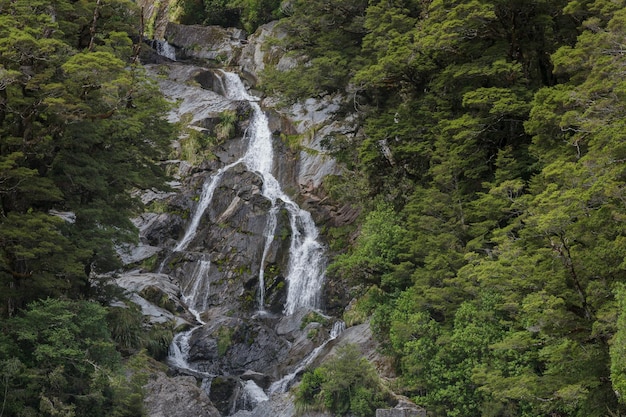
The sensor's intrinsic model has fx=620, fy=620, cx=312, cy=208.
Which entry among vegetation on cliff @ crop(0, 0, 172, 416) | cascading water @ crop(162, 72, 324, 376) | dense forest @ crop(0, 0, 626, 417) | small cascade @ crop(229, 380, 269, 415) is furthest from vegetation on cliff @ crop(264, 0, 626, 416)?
A: vegetation on cliff @ crop(0, 0, 172, 416)

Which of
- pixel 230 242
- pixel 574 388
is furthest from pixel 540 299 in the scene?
pixel 230 242

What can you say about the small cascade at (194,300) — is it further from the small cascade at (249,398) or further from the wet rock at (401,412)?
the wet rock at (401,412)

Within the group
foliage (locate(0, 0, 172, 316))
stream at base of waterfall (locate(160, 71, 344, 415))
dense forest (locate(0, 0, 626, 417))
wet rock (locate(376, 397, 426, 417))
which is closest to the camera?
dense forest (locate(0, 0, 626, 417))

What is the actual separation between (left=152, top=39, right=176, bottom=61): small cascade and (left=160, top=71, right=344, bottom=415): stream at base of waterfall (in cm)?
1127

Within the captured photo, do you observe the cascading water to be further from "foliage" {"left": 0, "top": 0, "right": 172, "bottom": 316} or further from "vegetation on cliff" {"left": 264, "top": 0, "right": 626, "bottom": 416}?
"foliage" {"left": 0, "top": 0, "right": 172, "bottom": 316}

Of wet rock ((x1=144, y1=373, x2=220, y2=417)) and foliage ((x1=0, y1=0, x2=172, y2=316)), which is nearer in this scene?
foliage ((x1=0, y1=0, x2=172, y2=316))

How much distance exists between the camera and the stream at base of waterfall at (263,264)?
2102 centimetres

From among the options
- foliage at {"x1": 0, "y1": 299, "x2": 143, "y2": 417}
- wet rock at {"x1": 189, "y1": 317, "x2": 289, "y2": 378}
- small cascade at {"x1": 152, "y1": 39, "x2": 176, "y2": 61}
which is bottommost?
wet rock at {"x1": 189, "y1": 317, "x2": 289, "y2": 378}

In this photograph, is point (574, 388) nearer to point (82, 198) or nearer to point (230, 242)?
point (82, 198)

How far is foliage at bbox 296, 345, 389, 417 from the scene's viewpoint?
1555 centimetres

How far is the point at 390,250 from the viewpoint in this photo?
702 inches

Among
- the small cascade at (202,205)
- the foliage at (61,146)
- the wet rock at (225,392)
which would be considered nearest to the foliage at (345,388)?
the wet rock at (225,392)

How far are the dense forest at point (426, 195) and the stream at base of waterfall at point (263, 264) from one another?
2.06 m

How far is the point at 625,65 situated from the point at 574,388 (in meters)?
5.69
